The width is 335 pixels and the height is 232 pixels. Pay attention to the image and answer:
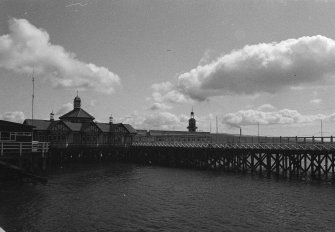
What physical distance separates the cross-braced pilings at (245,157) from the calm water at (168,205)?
5.83 meters

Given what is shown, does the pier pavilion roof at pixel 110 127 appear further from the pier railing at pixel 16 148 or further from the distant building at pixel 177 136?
the pier railing at pixel 16 148

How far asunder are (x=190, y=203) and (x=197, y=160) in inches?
1236

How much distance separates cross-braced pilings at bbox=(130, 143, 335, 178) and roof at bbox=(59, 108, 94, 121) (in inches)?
705

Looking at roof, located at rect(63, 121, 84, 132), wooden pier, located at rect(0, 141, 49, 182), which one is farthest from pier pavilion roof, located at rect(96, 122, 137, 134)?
wooden pier, located at rect(0, 141, 49, 182)

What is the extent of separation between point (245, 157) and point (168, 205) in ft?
78.4

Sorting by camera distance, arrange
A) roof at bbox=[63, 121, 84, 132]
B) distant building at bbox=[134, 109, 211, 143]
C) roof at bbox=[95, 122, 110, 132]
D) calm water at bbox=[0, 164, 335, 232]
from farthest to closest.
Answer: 1. distant building at bbox=[134, 109, 211, 143]
2. roof at bbox=[95, 122, 110, 132]
3. roof at bbox=[63, 121, 84, 132]
4. calm water at bbox=[0, 164, 335, 232]

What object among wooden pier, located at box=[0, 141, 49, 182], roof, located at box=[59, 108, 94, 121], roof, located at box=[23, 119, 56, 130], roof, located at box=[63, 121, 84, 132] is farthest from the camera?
roof, located at box=[59, 108, 94, 121]

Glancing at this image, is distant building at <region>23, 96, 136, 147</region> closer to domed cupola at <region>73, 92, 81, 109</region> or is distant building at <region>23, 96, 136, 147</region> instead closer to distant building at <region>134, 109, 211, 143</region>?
domed cupola at <region>73, 92, 81, 109</region>

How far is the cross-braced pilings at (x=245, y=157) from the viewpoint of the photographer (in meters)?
39.8

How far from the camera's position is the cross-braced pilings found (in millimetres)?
39844

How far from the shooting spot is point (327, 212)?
23125 mm

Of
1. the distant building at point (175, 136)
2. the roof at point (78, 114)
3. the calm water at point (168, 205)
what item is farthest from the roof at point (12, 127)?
the distant building at point (175, 136)

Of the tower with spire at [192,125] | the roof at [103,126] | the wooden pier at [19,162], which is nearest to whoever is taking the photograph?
the wooden pier at [19,162]

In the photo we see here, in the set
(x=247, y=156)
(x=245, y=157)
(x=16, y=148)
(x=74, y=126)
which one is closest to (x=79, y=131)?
(x=74, y=126)
